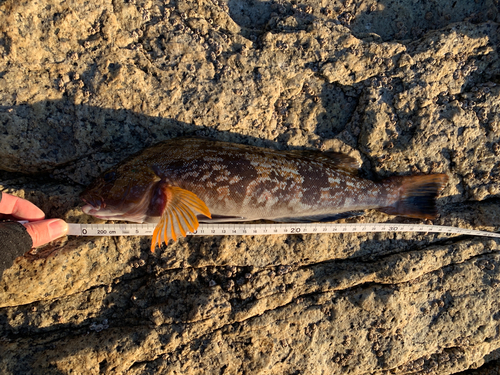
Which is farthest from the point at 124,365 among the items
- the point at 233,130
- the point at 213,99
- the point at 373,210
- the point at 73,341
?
the point at 373,210

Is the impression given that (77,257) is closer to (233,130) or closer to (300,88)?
(233,130)

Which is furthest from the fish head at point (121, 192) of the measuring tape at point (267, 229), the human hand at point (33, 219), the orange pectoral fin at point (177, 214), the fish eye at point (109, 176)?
the human hand at point (33, 219)

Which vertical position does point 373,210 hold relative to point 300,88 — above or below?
below

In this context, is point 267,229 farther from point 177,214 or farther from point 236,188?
point 177,214

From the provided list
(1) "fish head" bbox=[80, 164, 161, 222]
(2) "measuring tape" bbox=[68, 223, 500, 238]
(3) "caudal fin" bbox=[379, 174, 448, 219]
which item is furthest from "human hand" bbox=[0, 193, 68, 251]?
(3) "caudal fin" bbox=[379, 174, 448, 219]

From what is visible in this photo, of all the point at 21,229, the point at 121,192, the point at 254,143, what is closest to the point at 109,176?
the point at 121,192

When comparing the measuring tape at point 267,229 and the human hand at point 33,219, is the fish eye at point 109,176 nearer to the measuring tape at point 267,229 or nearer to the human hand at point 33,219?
the measuring tape at point 267,229
